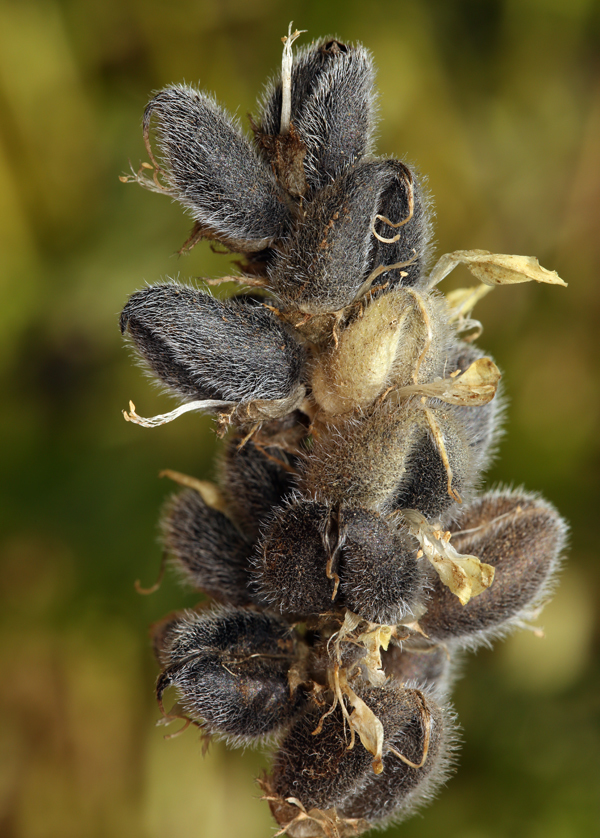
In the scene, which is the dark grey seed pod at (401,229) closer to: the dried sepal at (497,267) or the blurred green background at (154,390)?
the dried sepal at (497,267)

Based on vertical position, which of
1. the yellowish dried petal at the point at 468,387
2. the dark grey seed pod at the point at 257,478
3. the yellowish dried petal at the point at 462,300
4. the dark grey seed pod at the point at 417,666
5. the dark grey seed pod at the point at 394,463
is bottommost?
the dark grey seed pod at the point at 417,666

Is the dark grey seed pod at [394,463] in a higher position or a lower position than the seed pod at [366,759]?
higher

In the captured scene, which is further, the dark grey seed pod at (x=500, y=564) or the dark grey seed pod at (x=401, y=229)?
the dark grey seed pod at (x=500, y=564)

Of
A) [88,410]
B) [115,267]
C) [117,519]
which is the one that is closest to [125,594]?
[117,519]

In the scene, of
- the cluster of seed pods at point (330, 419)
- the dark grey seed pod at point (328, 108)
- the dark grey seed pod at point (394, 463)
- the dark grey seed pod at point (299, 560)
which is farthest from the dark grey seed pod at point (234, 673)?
the dark grey seed pod at point (328, 108)

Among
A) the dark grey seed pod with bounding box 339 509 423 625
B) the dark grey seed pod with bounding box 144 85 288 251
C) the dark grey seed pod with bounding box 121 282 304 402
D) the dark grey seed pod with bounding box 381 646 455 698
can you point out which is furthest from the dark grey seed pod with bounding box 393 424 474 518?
the dark grey seed pod with bounding box 144 85 288 251

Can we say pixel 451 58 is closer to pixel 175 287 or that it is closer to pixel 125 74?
pixel 125 74

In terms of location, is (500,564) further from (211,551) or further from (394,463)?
(211,551)

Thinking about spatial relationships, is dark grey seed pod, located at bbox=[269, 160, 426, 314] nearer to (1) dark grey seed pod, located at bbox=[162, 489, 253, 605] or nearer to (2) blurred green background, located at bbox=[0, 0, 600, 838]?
(1) dark grey seed pod, located at bbox=[162, 489, 253, 605]
